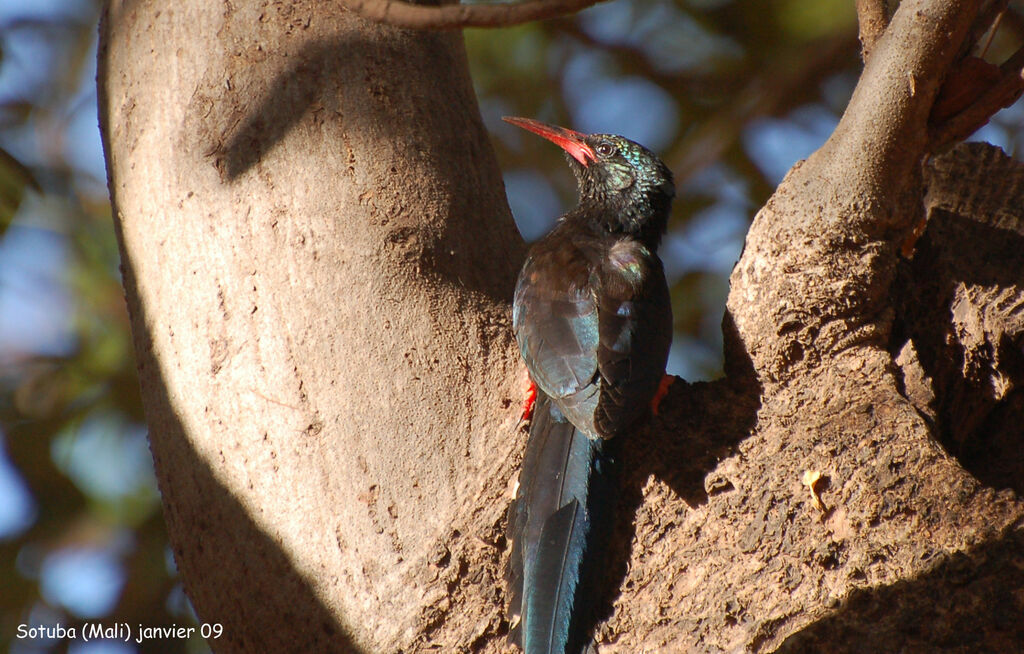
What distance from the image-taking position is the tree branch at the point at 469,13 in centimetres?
143

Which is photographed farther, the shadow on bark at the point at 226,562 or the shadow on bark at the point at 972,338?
the shadow on bark at the point at 972,338

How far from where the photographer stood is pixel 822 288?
2143 mm

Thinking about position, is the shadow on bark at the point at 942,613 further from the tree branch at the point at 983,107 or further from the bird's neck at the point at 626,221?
the bird's neck at the point at 626,221

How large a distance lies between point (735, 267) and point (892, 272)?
36 centimetres

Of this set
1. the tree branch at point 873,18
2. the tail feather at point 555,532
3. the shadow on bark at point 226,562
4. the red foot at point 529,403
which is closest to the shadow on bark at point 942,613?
the tail feather at point 555,532

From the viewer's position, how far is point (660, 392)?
2.35m

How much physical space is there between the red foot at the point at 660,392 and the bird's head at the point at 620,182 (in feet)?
3.97

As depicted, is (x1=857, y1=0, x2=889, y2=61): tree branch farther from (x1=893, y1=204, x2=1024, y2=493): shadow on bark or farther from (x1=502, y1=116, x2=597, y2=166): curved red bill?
(x1=502, y1=116, x2=597, y2=166): curved red bill

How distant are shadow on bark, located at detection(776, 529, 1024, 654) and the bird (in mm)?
450

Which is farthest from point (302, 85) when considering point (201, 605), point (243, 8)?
point (201, 605)

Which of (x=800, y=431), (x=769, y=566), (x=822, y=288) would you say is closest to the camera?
(x=769, y=566)

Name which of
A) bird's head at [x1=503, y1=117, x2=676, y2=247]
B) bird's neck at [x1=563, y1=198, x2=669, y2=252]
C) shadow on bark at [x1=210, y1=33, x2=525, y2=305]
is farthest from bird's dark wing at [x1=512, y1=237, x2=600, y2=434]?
bird's head at [x1=503, y1=117, x2=676, y2=247]

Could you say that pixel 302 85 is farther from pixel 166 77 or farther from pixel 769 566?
pixel 769 566

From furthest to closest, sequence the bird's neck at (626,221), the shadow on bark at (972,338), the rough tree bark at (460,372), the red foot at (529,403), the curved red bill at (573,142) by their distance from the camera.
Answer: the curved red bill at (573,142) → the bird's neck at (626,221) → the shadow on bark at (972,338) → the red foot at (529,403) → the rough tree bark at (460,372)
